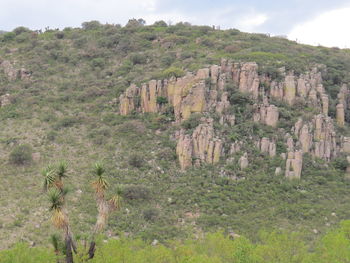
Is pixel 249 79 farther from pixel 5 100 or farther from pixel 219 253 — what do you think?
pixel 5 100

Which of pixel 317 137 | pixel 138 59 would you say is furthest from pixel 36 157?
pixel 317 137

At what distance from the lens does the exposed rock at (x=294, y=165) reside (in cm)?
3525

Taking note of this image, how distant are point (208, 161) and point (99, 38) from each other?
3484 centimetres

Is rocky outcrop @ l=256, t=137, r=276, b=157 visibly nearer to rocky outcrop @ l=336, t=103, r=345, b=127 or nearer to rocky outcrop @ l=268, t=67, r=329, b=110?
rocky outcrop @ l=268, t=67, r=329, b=110

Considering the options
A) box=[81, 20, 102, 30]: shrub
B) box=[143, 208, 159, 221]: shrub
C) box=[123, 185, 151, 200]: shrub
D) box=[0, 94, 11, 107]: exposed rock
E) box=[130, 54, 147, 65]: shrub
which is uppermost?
box=[81, 20, 102, 30]: shrub

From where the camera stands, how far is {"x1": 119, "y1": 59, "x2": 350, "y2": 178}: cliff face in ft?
121

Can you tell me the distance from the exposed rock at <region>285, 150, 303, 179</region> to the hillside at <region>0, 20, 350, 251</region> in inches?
3.3

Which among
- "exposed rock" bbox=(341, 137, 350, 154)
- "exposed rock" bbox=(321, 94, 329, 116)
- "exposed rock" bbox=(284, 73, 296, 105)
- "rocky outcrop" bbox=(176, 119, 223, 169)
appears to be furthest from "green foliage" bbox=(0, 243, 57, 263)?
"exposed rock" bbox=(321, 94, 329, 116)

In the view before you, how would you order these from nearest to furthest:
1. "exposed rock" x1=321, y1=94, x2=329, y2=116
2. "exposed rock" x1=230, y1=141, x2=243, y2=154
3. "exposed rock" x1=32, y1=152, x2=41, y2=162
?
"exposed rock" x1=230, y1=141, x2=243, y2=154 → "exposed rock" x1=32, y1=152, x2=41, y2=162 → "exposed rock" x1=321, y1=94, x2=329, y2=116

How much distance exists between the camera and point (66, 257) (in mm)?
21125

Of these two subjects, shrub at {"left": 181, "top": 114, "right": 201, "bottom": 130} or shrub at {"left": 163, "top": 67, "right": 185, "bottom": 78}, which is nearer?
shrub at {"left": 181, "top": 114, "right": 201, "bottom": 130}

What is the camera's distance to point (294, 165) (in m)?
35.4

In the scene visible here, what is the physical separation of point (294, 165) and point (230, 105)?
Answer: 8.78 m

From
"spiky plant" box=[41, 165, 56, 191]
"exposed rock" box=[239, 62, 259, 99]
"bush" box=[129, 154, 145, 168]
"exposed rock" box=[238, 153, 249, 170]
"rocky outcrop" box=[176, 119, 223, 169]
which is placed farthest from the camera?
"exposed rock" box=[239, 62, 259, 99]
